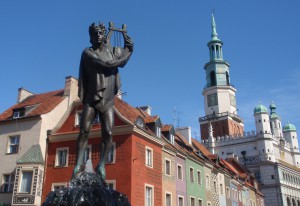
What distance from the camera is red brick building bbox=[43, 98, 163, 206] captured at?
2433 centimetres

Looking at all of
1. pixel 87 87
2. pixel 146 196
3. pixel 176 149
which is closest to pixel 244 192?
pixel 176 149

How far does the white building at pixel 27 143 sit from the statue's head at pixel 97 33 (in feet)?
63.1

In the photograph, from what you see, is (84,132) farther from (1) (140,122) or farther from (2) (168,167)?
(2) (168,167)

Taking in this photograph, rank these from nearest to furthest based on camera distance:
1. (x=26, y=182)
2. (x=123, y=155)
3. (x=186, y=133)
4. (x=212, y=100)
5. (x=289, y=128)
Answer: (x=123, y=155)
(x=26, y=182)
(x=186, y=133)
(x=212, y=100)
(x=289, y=128)

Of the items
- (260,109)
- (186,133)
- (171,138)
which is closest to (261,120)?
(260,109)

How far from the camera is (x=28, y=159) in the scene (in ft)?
85.8

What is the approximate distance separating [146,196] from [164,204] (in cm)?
228

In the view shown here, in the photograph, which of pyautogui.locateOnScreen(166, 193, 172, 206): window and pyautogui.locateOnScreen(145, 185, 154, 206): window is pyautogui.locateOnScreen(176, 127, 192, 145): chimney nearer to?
pyautogui.locateOnScreen(166, 193, 172, 206): window

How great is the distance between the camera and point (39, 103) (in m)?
30.9

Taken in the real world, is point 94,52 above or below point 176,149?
below

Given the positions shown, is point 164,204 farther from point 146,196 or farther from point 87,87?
point 87,87

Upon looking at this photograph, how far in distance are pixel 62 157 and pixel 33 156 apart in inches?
75.4

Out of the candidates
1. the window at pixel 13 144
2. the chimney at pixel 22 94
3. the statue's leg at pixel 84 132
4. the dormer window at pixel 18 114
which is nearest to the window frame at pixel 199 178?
the window at pixel 13 144

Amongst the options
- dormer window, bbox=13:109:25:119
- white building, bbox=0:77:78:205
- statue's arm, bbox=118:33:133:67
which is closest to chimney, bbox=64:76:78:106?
white building, bbox=0:77:78:205
